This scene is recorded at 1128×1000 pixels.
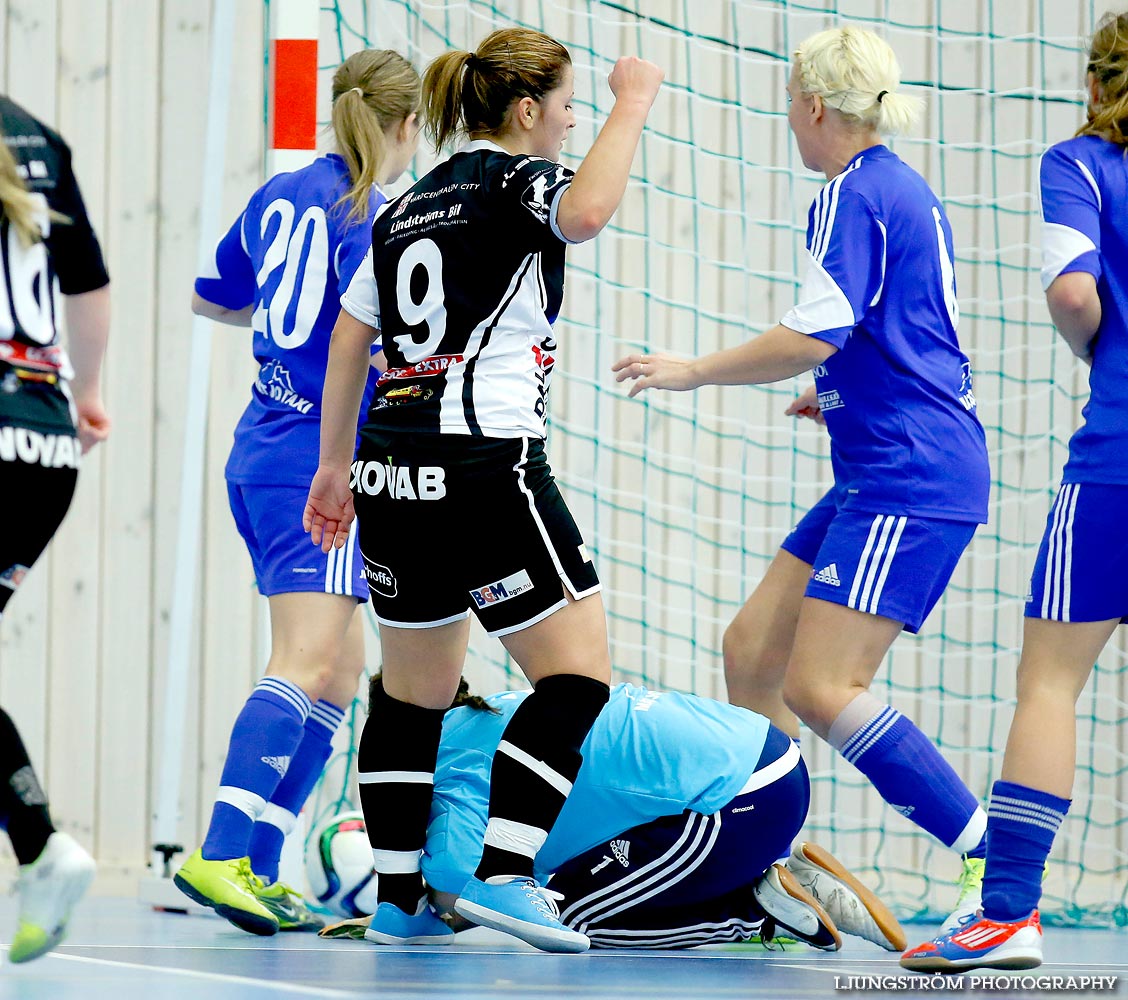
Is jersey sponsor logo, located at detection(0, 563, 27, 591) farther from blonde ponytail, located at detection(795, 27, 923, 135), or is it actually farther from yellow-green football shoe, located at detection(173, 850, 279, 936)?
blonde ponytail, located at detection(795, 27, 923, 135)

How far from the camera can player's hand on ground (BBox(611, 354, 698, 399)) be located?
2.68m

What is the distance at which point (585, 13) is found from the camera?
17.1 ft

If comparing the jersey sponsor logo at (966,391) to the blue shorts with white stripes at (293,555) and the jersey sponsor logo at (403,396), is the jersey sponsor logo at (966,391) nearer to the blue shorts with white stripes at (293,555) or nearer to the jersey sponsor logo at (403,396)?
the jersey sponsor logo at (403,396)

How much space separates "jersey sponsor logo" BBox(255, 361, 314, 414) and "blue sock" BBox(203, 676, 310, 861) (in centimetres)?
58

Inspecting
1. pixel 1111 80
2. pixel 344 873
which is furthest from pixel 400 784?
pixel 1111 80

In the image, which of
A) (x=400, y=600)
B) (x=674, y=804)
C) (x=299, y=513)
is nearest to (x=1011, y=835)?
(x=674, y=804)

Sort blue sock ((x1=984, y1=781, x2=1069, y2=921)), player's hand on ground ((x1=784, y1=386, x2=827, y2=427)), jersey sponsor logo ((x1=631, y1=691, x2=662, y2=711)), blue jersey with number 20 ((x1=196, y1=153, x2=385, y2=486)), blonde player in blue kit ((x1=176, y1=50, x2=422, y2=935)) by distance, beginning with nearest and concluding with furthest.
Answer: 1. blue sock ((x1=984, y1=781, x2=1069, y2=921))
2. jersey sponsor logo ((x1=631, y1=691, x2=662, y2=711))
3. blonde player in blue kit ((x1=176, y1=50, x2=422, y2=935))
4. blue jersey with number 20 ((x1=196, y1=153, x2=385, y2=486))
5. player's hand on ground ((x1=784, y1=386, x2=827, y2=427))

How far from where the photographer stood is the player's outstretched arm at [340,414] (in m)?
2.79

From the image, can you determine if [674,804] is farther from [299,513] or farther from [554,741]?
[299,513]

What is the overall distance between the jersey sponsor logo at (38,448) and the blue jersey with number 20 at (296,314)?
0.97 m

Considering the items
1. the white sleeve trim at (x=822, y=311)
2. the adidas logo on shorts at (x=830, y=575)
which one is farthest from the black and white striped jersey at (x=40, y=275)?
the adidas logo on shorts at (x=830, y=575)

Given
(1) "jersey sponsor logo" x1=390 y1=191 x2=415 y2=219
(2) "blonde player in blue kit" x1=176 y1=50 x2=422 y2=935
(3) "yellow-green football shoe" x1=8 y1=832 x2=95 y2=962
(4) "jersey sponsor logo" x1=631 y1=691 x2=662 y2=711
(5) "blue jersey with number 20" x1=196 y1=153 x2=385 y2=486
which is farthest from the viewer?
(5) "blue jersey with number 20" x1=196 y1=153 x2=385 y2=486

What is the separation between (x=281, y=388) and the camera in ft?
10.7

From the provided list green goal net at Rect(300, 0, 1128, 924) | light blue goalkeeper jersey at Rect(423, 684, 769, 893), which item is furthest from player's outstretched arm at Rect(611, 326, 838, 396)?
green goal net at Rect(300, 0, 1128, 924)
